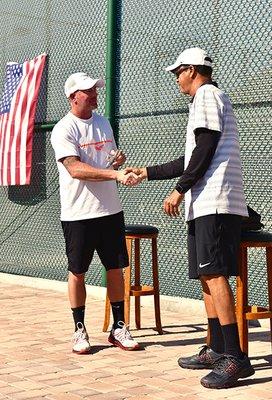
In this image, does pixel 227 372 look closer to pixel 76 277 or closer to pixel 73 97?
pixel 76 277

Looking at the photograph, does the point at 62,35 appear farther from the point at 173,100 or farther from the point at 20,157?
the point at 173,100

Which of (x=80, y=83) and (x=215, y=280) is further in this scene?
(x=80, y=83)

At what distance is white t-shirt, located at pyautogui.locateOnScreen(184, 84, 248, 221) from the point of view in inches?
184

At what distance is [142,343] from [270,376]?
132 centimetres

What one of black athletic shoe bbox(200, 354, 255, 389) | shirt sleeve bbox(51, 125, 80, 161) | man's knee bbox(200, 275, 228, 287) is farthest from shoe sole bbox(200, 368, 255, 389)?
shirt sleeve bbox(51, 125, 80, 161)

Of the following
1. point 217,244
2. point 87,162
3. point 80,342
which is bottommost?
point 80,342

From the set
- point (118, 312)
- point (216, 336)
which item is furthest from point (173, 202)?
point (118, 312)

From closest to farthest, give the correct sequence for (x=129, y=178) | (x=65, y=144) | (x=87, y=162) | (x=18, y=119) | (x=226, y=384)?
(x=226, y=384) → (x=129, y=178) → (x=65, y=144) → (x=87, y=162) → (x=18, y=119)

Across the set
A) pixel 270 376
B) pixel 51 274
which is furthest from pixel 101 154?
pixel 51 274

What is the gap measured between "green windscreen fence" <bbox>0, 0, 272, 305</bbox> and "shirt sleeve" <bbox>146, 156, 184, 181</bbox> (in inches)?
59.5

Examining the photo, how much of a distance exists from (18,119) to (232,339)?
18.6 feet

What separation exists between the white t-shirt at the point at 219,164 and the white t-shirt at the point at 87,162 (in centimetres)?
104

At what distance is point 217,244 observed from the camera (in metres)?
4.68

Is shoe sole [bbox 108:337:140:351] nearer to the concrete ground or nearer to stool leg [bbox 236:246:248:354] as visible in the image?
the concrete ground
